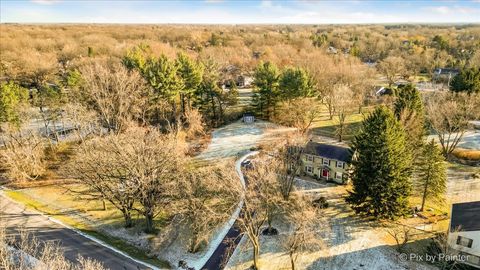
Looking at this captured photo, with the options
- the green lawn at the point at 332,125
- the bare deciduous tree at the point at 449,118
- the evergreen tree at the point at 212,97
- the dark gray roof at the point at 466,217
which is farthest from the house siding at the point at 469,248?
the evergreen tree at the point at 212,97

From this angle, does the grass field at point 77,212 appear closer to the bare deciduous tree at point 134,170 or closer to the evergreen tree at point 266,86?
the bare deciduous tree at point 134,170

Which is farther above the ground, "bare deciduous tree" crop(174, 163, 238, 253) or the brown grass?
"bare deciduous tree" crop(174, 163, 238, 253)

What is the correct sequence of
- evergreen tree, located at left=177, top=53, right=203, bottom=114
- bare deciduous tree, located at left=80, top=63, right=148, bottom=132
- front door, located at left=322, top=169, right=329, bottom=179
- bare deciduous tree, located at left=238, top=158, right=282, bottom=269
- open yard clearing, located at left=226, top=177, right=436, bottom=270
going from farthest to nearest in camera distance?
1. evergreen tree, located at left=177, top=53, right=203, bottom=114
2. bare deciduous tree, located at left=80, top=63, right=148, bottom=132
3. front door, located at left=322, top=169, right=329, bottom=179
4. open yard clearing, located at left=226, top=177, right=436, bottom=270
5. bare deciduous tree, located at left=238, top=158, right=282, bottom=269

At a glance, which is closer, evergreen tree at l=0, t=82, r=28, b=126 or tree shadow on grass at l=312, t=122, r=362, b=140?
evergreen tree at l=0, t=82, r=28, b=126

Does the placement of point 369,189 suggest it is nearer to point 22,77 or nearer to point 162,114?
point 162,114

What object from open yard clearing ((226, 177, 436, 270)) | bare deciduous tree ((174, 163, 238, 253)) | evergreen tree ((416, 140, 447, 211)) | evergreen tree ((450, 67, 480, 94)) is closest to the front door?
open yard clearing ((226, 177, 436, 270))

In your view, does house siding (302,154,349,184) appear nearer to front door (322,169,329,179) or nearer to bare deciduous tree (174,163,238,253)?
front door (322,169,329,179)

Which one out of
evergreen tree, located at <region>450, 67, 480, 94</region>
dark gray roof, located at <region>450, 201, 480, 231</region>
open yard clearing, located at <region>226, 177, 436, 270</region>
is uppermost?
evergreen tree, located at <region>450, 67, 480, 94</region>
